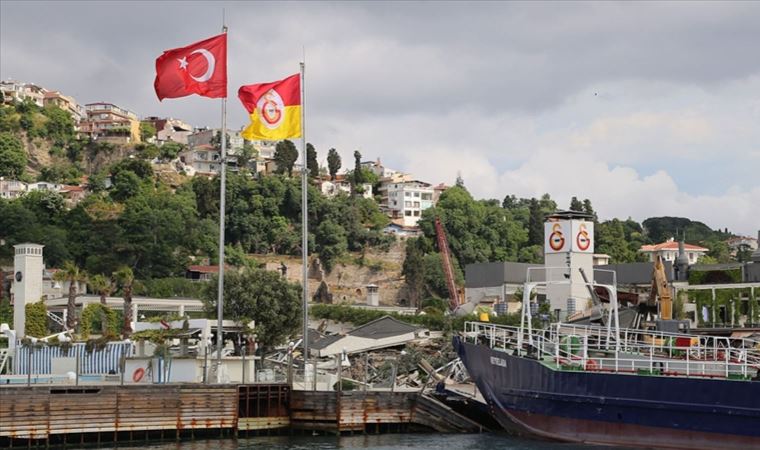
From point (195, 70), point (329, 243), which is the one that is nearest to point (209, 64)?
point (195, 70)

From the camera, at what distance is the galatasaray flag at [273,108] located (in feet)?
133

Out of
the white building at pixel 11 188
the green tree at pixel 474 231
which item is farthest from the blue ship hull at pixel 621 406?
the white building at pixel 11 188

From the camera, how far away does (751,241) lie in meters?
184

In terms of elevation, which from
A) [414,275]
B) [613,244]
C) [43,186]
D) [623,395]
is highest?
[43,186]

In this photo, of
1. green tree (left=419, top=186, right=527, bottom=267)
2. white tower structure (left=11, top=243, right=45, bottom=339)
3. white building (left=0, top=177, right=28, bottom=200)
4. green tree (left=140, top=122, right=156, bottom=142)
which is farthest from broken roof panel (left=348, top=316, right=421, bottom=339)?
green tree (left=140, top=122, right=156, bottom=142)

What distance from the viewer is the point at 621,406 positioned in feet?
116

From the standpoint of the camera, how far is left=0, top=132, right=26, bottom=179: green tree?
440 feet

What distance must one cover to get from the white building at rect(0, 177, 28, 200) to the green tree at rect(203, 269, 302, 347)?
259ft

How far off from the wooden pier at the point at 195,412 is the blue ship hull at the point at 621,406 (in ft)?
9.75

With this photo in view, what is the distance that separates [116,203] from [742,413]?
→ 97983 millimetres

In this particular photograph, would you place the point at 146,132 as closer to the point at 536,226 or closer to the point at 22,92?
the point at 22,92

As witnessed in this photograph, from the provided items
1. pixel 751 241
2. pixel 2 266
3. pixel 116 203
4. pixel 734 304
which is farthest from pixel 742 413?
pixel 751 241

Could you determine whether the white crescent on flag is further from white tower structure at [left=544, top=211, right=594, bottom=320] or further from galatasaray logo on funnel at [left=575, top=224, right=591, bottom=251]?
galatasaray logo on funnel at [left=575, top=224, right=591, bottom=251]

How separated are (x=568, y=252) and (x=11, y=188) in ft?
258
